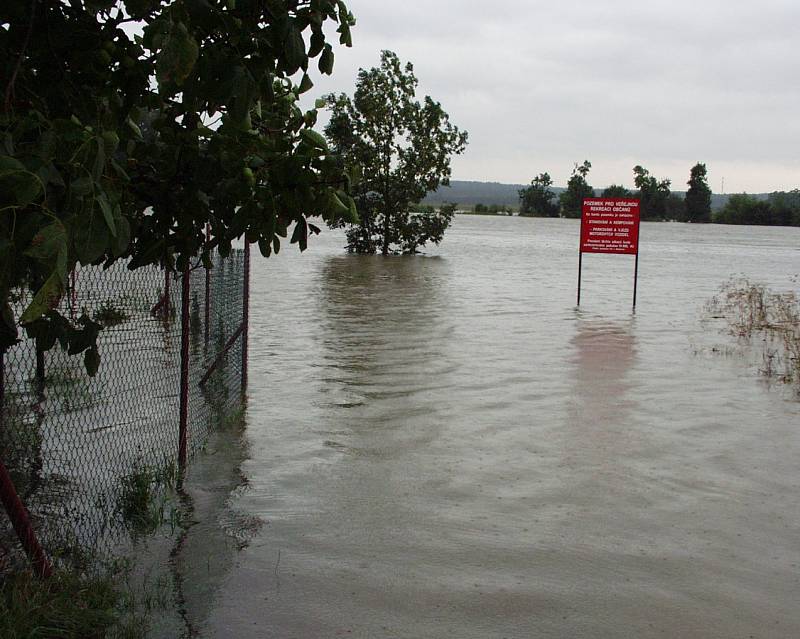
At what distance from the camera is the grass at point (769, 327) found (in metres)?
13.6

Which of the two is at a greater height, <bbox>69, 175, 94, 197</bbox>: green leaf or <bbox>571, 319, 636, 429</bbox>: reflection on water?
<bbox>69, 175, 94, 197</bbox>: green leaf

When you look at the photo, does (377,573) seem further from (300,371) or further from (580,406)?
(300,371)

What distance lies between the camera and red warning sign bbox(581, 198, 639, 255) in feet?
71.3

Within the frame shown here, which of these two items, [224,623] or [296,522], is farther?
[296,522]

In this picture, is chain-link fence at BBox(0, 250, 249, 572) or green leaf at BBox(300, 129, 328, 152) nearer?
green leaf at BBox(300, 129, 328, 152)

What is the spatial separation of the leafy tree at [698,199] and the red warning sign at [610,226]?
146m

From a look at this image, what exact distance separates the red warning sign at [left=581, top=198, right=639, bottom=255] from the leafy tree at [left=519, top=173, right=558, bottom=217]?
151442mm

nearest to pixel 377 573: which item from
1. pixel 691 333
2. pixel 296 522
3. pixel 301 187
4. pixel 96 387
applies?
pixel 296 522

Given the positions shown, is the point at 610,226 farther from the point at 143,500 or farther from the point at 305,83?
the point at 305,83

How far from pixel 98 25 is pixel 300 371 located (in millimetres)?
8822

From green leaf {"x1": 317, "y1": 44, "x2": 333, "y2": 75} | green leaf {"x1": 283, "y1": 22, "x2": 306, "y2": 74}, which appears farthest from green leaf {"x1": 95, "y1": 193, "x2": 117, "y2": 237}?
green leaf {"x1": 317, "y1": 44, "x2": 333, "y2": 75}

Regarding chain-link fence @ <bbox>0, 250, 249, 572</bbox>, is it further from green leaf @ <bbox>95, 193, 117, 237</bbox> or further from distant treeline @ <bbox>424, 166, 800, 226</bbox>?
distant treeline @ <bbox>424, 166, 800, 226</bbox>

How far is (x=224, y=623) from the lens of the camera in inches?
196

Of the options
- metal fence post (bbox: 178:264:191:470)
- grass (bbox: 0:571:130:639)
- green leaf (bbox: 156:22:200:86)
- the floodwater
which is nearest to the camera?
green leaf (bbox: 156:22:200:86)
